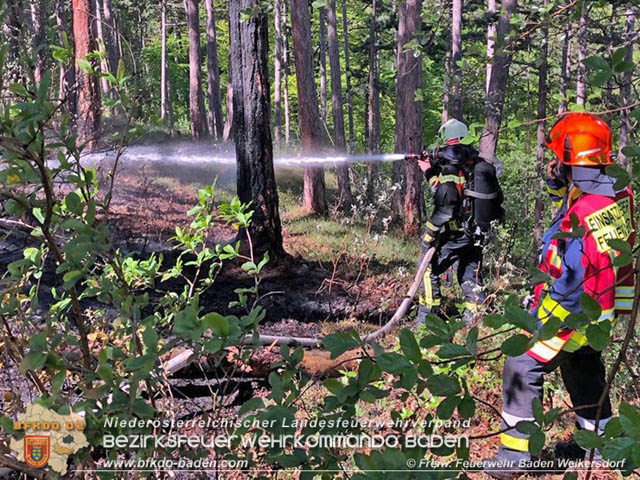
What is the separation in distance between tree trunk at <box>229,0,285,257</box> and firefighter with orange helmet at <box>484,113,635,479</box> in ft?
15.4

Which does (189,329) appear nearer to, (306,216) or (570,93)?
(570,93)

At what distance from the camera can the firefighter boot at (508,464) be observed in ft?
10.4

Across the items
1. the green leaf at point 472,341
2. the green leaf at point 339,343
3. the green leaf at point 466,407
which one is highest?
the green leaf at point 472,341

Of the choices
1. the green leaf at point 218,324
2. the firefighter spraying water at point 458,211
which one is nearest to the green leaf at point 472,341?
the green leaf at point 218,324

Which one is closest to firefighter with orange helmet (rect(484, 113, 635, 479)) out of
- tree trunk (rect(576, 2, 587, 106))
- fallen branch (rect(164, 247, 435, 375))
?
tree trunk (rect(576, 2, 587, 106))

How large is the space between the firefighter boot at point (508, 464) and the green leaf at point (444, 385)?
2.23m

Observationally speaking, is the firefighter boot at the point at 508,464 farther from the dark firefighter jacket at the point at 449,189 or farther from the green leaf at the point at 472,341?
the dark firefighter jacket at the point at 449,189

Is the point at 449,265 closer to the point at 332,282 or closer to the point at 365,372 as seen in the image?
the point at 332,282

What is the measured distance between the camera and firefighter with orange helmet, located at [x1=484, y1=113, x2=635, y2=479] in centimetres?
293

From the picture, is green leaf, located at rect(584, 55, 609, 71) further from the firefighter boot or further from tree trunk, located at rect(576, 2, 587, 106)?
the firefighter boot

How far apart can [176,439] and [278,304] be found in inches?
201

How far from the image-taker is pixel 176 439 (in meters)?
1.68

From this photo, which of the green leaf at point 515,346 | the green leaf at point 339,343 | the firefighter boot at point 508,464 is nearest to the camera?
the green leaf at point 515,346

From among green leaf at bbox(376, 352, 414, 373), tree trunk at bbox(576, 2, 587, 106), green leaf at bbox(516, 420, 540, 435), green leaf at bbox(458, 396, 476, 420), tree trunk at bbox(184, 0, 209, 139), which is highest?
tree trunk at bbox(184, 0, 209, 139)
